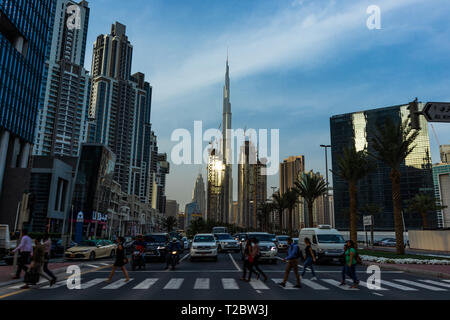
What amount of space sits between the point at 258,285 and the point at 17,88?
54.6 meters

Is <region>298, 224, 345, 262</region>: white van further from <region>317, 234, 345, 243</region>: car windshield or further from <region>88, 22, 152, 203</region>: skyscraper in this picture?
<region>88, 22, 152, 203</region>: skyscraper

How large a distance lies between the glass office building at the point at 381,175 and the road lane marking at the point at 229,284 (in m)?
100

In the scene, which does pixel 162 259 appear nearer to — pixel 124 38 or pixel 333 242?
pixel 333 242

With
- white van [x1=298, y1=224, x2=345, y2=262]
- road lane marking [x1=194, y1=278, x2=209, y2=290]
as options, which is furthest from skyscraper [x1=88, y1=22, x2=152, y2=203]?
road lane marking [x1=194, y1=278, x2=209, y2=290]

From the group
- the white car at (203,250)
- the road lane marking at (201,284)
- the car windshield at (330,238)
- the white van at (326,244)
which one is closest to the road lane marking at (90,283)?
the road lane marking at (201,284)

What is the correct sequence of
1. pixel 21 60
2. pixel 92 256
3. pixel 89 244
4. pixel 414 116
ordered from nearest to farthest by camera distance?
1. pixel 414 116
2. pixel 92 256
3. pixel 89 244
4. pixel 21 60

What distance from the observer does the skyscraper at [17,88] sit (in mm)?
49094

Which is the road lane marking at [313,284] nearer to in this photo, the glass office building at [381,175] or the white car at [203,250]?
the white car at [203,250]

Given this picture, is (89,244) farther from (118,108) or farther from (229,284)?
(118,108)

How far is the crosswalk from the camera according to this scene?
1122cm

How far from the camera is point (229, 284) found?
12.0 m

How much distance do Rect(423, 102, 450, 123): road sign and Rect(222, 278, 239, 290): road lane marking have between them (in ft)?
24.9

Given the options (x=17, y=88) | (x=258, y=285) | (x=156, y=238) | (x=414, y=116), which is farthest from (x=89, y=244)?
(x=17, y=88)
